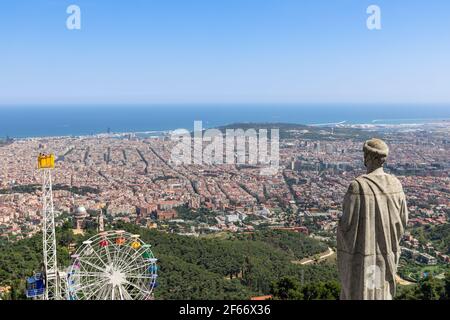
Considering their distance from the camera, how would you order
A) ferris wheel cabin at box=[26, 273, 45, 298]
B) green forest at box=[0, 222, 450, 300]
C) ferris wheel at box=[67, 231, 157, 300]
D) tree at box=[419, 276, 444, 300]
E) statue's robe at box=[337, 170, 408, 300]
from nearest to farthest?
statue's robe at box=[337, 170, 408, 300], ferris wheel at box=[67, 231, 157, 300], tree at box=[419, 276, 444, 300], green forest at box=[0, 222, 450, 300], ferris wheel cabin at box=[26, 273, 45, 298]

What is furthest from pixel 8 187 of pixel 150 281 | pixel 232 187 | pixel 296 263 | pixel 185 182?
pixel 150 281

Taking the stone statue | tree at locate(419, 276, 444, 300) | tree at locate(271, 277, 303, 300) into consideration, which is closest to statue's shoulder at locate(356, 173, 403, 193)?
the stone statue

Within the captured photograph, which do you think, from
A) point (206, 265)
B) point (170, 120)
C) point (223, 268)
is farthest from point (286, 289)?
point (170, 120)

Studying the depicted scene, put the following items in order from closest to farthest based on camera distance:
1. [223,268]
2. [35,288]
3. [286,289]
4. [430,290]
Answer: [286,289] → [430,290] → [35,288] → [223,268]

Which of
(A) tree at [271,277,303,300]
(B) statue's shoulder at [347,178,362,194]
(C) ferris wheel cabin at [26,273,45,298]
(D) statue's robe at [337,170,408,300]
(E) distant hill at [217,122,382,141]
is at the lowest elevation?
(C) ferris wheel cabin at [26,273,45,298]

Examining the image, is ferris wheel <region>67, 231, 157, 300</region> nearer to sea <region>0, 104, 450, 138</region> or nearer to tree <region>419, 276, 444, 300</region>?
tree <region>419, 276, 444, 300</region>

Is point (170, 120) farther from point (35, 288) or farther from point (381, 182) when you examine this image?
point (381, 182)

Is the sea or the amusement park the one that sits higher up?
the sea
